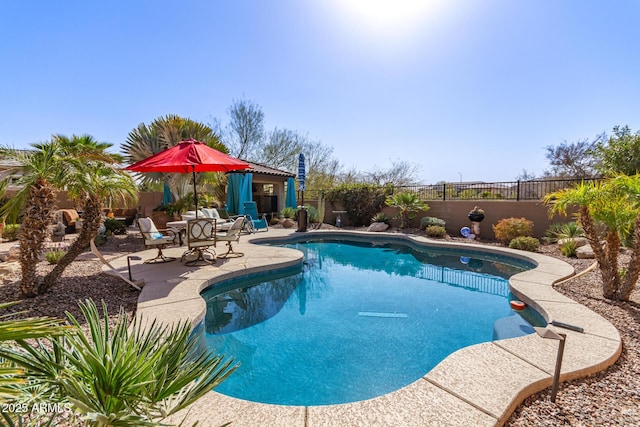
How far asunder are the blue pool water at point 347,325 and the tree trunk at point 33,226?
2.41 m

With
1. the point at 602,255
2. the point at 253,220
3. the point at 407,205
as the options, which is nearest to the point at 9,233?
the point at 253,220

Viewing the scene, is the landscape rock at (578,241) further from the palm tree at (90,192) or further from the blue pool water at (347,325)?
the palm tree at (90,192)

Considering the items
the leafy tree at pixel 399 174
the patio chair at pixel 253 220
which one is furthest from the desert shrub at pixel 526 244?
the leafy tree at pixel 399 174

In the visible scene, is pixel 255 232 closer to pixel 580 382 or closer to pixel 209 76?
pixel 209 76

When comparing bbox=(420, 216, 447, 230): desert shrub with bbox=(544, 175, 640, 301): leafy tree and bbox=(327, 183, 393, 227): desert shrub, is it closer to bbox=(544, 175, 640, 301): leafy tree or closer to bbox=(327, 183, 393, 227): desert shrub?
bbox=(327, 183, 393, 227): desert shrub

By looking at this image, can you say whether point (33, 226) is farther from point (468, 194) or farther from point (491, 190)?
point (491, 190)

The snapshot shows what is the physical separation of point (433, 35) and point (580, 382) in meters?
8.94

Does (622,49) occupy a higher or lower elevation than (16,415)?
higher

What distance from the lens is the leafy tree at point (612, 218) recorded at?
13.3ft

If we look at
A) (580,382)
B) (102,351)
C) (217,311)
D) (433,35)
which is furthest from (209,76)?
(580,382)

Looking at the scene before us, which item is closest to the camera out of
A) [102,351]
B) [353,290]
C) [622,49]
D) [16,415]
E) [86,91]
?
[16,415]

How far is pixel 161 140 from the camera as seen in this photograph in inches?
472

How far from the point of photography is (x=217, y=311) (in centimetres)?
483

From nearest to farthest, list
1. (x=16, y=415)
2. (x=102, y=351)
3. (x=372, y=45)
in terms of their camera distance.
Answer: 1. (x=16, y=415)
2. (x=102, y=351)
3. (x=372, y=45)
